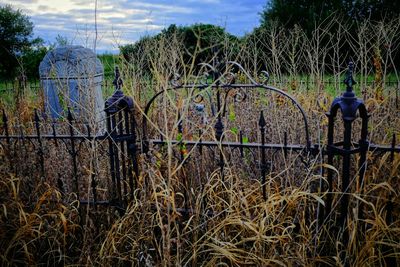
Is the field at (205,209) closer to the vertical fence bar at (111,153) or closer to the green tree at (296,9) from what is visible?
the vertical fence bar at (111,153)

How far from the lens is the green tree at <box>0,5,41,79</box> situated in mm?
15320

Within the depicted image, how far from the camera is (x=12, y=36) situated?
1606cm

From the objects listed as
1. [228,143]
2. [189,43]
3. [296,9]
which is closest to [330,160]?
[228,143]

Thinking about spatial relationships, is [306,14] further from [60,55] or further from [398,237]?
[398,237]

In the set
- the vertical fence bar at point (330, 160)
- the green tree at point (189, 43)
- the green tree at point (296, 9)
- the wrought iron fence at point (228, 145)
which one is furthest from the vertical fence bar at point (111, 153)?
the green tree at point (296, 9)

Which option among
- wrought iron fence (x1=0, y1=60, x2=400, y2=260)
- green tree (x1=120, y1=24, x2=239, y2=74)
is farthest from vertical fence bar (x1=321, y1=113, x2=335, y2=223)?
green tree (x1=120, y1=24, x2=239, y2=74)

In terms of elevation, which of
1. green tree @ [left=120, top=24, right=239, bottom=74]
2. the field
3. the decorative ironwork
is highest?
green tree @ [left=120, top=24, right=239, bottom=74]

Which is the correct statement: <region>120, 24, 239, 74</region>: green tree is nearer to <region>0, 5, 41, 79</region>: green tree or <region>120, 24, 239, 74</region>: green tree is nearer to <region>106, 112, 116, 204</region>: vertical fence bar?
<region>106, 112, 116, 204</region>: vertical fence bar

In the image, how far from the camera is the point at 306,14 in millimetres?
15094

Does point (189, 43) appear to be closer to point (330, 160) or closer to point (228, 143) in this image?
point (228, 143)

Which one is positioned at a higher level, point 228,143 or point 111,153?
point 228,143

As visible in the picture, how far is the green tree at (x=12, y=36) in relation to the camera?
15320 millimetres

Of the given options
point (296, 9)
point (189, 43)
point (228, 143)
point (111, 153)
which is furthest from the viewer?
point (296, 9)

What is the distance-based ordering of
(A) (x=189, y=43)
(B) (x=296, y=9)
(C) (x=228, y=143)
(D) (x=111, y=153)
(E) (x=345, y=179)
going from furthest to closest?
(B) (x=296, y=9), (A) (x=189, y=43), (D) (x=111, y=153), (C) (x=228, y=143), (E) (x=345, y=179)
